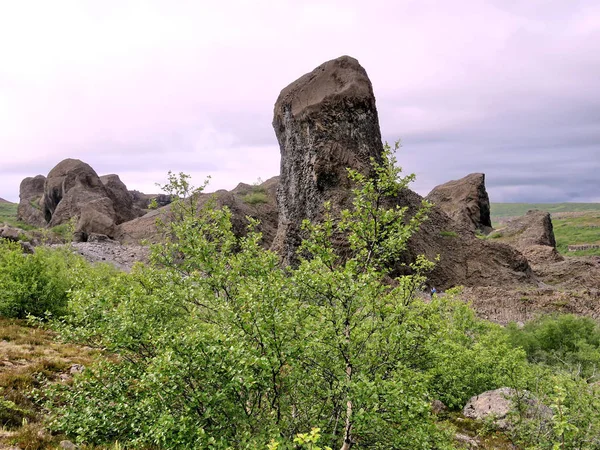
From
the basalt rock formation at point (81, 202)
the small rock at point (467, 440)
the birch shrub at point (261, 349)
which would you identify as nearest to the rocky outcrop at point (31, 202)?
the basalt rock formation at point (81, 202)

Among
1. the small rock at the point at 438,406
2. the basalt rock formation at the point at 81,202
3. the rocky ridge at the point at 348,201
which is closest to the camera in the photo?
the small rock at the point at 438,406

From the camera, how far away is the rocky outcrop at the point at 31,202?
254 ft

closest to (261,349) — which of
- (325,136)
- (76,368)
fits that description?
(76,368)

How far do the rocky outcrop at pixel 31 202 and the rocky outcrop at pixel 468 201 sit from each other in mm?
66941

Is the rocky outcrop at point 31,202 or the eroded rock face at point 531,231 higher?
the rocky outcrop at point 31,202

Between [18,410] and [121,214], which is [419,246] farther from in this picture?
[121,214]

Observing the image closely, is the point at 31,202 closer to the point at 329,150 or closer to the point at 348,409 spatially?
the point at 329,150

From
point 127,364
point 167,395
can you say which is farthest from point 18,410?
point 167,395

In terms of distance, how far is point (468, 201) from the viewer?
59.2 metres

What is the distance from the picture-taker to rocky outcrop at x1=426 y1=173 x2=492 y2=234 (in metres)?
57.1

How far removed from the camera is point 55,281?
17.0 meters

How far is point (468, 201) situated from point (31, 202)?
80.2 metres

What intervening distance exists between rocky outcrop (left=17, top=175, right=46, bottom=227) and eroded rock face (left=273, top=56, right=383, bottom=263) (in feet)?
200

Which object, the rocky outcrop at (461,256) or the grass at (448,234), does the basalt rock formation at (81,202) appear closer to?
the rocky outcrop at (461,256)
